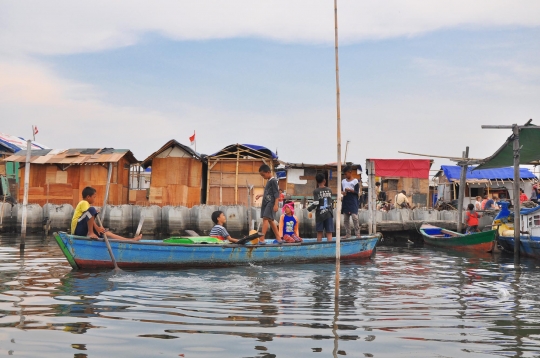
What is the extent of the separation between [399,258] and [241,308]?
30.1ft

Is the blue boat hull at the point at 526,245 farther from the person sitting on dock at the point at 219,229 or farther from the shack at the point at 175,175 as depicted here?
the shack at the point at 175,175

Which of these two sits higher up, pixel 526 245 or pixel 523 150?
pixel 523 150

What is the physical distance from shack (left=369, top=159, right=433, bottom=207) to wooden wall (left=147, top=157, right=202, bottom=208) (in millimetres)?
8341

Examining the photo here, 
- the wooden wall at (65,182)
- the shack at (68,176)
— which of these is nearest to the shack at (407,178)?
the shack at (68,176)

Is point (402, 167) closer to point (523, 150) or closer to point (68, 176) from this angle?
point (523, 150)

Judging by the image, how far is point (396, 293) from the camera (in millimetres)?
8398

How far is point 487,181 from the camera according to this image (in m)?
31.0

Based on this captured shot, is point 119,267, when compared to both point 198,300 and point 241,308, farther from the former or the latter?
point 241,308

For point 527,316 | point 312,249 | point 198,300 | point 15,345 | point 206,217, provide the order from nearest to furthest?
point 15,345
point 527,316
point 198,300
point 312,249
point 206,217

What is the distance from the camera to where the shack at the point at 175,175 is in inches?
1047

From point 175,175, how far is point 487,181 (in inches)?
646

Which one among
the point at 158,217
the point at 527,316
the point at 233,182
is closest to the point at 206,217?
the point at 158,217

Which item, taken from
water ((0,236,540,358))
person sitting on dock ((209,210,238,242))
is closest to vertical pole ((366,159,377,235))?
water ((0,236,540,358))

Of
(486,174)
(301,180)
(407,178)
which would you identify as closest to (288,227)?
(301,180)
